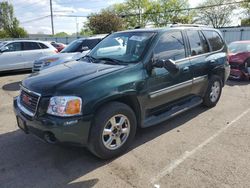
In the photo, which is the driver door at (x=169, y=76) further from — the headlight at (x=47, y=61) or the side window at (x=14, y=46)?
the side window at (x=14, y=46)

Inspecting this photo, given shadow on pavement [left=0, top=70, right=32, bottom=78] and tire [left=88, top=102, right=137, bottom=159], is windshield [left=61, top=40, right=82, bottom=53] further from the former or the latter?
tire [left=88, top=102, right=137, bottom=159]

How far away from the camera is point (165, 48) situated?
4.23 metres

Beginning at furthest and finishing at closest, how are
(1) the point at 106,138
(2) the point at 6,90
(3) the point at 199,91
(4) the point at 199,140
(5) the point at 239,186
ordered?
1. (2) the point at 6,90
2. (3) the point at 199,91
3. (4) the point at 199,140
4. (1) the point at 106,138
5. (5) the point at 239,186

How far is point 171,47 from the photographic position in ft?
14.3

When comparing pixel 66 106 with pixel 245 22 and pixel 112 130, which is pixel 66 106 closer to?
pixel 112 130

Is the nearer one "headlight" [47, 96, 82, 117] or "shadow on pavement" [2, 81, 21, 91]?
"headlight" [47, 96, 82, 117]

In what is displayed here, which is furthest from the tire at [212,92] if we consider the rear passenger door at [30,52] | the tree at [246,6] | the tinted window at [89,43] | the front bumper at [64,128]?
the tree at [246,6]

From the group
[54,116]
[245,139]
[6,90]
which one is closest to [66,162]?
[54,116]

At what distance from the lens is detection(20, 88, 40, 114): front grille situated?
3.27 meters

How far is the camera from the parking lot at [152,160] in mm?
3041

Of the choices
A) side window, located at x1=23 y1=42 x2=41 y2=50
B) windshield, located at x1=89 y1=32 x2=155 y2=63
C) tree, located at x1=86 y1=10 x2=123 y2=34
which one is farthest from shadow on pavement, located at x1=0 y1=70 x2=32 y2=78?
tree, located at x1=86 y1=10 x2=123 y2=34

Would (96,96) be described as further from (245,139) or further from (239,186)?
(245,139)

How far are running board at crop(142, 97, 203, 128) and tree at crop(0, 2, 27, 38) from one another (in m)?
60.7

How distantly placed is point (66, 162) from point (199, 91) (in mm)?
3073
